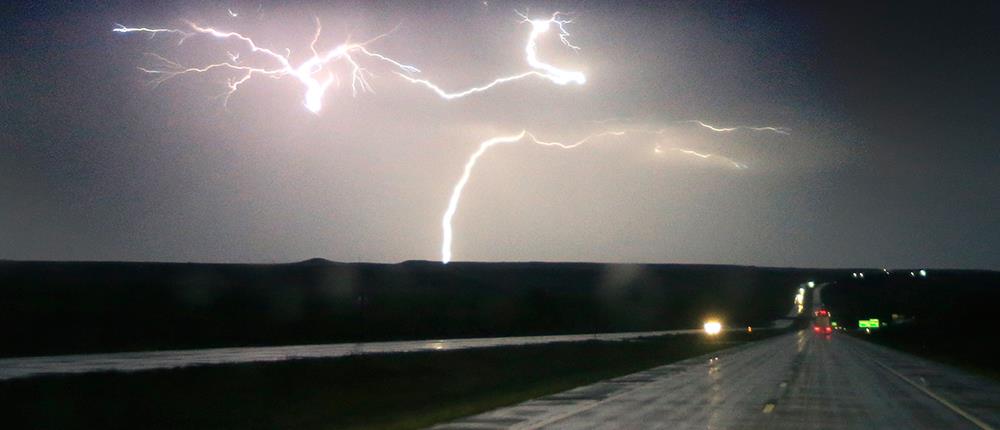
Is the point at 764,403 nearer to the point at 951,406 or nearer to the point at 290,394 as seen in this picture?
the point at 951,406

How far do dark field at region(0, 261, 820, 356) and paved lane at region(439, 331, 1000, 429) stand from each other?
118 feet

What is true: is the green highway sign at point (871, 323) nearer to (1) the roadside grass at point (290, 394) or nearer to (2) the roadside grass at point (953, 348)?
(2) the roadside grass at point (953, 348)

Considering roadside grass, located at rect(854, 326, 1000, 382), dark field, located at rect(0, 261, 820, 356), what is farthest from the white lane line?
dark field, located at rect(0, 261, 820, 356)

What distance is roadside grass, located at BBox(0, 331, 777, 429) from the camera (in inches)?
987

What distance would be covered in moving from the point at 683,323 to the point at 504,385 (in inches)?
4234

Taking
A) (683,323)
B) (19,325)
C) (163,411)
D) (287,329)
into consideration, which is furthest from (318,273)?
(163,411)

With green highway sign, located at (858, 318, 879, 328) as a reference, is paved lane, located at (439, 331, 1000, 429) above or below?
below

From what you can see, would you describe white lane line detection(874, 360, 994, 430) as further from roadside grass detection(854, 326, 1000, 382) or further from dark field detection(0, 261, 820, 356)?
dark field detection(0, 261, 820, 356)

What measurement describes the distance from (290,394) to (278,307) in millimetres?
67974

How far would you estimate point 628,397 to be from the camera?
2792cm

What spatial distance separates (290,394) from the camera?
3088 centimetres

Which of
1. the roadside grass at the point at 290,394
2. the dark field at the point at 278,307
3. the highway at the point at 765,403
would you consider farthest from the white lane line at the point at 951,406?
the dark field at the point at 278,307

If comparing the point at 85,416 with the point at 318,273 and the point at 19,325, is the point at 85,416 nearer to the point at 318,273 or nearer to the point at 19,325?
the point at 19,325

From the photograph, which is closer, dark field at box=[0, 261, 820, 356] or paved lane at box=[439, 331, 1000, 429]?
paved lane at box=[439, 331, 1000, 429]
